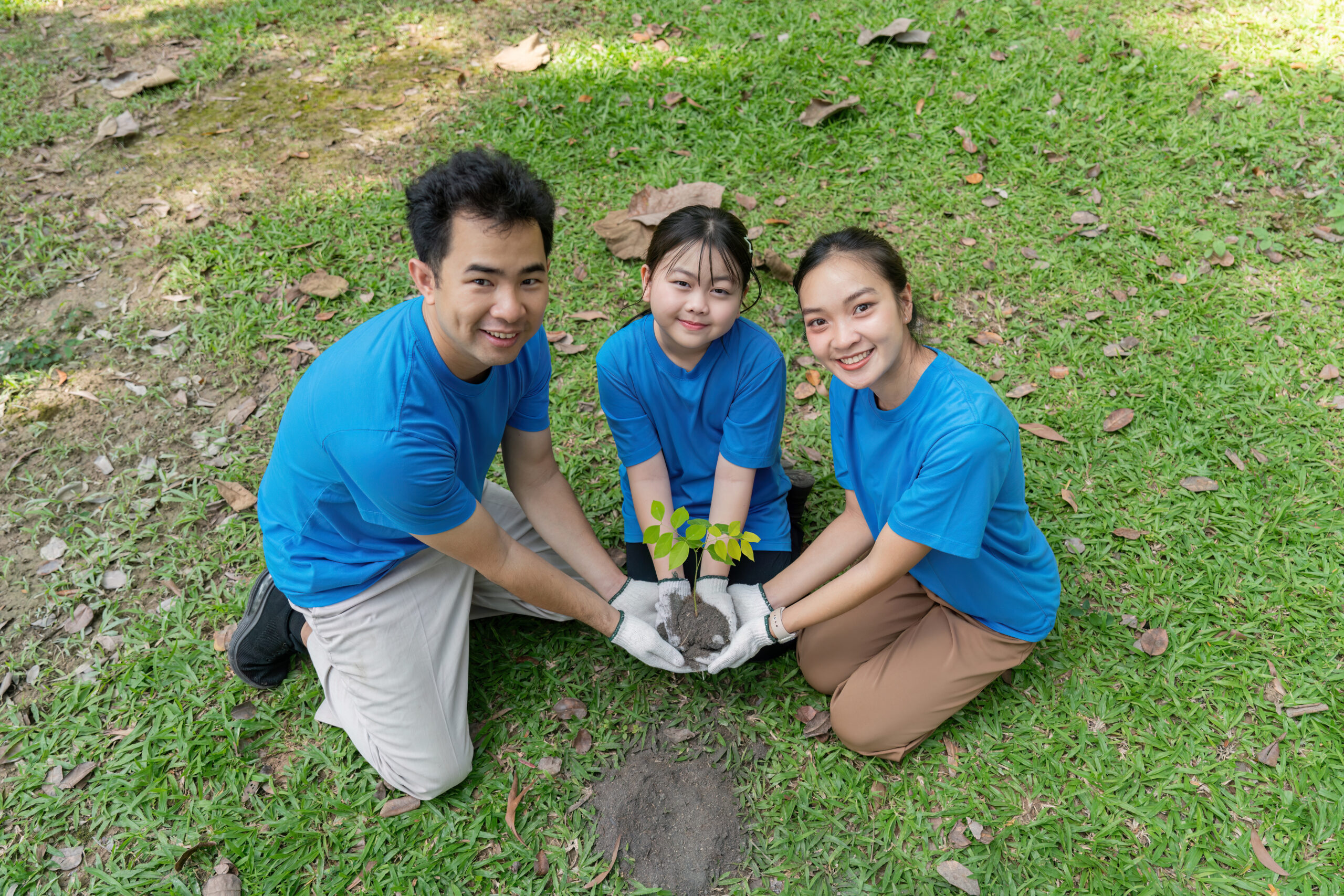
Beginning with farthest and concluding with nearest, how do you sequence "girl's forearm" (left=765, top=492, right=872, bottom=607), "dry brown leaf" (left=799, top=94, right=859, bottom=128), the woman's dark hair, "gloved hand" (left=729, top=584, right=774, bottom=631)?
"dry brown leaf" (left=799, top=94, right=859, bottom=128) < "gloved hand" (left=729, top=584, right=774, bottom=631) < "girl's forearm" (left=765, top=492, right=872, bottom=607) < the woman's dark hair

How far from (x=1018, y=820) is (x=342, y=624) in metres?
2.04

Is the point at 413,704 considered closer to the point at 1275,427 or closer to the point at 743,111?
the point at 1275,427

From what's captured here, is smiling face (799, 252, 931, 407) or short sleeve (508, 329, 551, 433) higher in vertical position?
smiling face (799, 252, 931, 407)

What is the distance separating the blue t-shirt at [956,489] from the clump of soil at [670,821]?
913mm

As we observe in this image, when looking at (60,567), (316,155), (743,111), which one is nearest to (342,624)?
(60,567)

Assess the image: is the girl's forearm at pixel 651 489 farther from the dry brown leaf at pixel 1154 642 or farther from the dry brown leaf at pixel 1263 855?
the dry brown leaf at pixel 1263 855

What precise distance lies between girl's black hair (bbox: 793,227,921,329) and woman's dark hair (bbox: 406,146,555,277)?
28.9 inches

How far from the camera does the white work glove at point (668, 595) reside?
8.76 feet

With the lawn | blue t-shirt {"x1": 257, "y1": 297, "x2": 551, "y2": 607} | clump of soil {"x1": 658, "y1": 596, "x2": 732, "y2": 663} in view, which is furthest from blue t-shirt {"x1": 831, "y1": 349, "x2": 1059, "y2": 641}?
blue t-shirt {"x1": 257, "y1": 297, "x2": 551, "y2": 607}

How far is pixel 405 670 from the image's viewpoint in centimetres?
242

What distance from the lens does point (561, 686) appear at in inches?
107

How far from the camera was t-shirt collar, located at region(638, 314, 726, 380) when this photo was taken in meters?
2.54

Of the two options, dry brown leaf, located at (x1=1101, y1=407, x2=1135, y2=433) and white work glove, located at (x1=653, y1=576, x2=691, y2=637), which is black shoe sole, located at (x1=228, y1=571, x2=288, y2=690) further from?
dry brown leaf, located at (x1=1101, y1=407, x2=1135, y2=433)

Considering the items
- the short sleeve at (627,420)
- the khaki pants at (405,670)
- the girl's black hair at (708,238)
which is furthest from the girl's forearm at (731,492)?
the khaki pants at (405,670)
